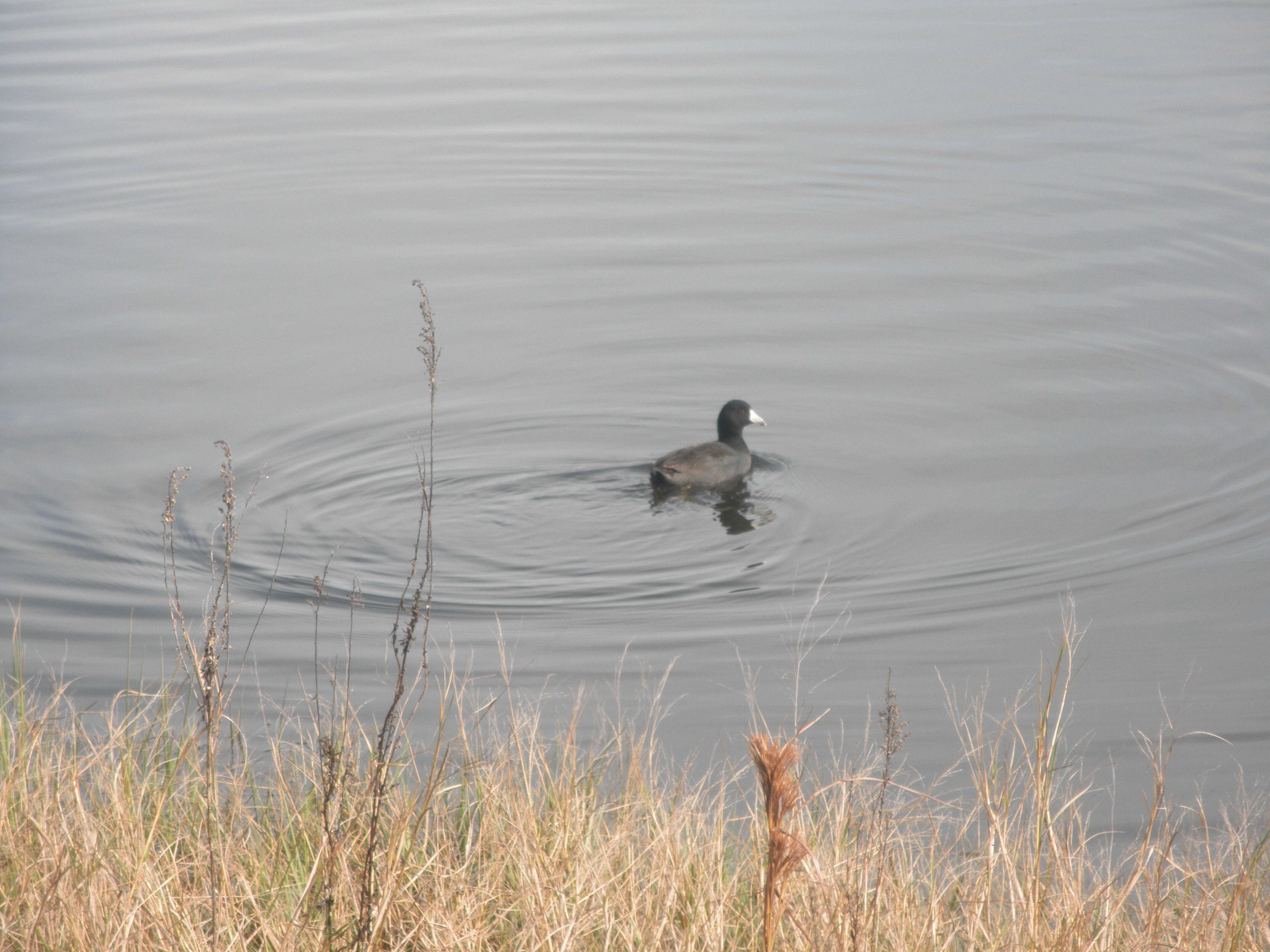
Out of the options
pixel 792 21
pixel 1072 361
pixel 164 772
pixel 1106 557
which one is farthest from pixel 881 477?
pixel 792 21

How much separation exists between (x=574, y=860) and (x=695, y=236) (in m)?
12.1

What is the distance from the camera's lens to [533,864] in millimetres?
3943

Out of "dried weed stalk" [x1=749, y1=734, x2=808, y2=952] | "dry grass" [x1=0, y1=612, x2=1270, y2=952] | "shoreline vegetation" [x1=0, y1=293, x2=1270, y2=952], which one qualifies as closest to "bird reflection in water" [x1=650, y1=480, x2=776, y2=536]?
"shoreline vegetation" [x1=0, y1=293, x2=1270, y2=952]

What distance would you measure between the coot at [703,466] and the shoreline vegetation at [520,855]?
4.48m

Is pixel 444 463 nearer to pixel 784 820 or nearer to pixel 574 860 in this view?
pixel 574 860

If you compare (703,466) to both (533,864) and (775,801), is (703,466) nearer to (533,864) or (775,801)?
(533,864)

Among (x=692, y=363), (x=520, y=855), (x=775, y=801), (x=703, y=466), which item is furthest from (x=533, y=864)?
(x=692, y=363)

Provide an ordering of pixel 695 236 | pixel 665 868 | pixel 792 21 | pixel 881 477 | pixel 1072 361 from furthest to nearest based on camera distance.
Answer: pixel 792 21
pixel 695 236
pixel 1072 361
pixel 881 477
pixel 665 868

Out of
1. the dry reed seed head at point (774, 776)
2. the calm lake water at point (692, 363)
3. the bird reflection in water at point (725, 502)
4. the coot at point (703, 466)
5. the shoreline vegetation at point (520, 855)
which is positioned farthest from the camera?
the coot at point (703, 466)

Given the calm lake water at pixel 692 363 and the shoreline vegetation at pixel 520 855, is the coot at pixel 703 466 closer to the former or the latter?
the calm lake water at pixel 692 363


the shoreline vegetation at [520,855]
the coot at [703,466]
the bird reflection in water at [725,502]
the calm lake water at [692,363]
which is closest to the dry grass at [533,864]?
the shoreline vegetation at [520,855]

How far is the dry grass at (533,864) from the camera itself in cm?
356

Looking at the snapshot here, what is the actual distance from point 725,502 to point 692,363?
2.75 meters

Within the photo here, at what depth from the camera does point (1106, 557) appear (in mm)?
8531
